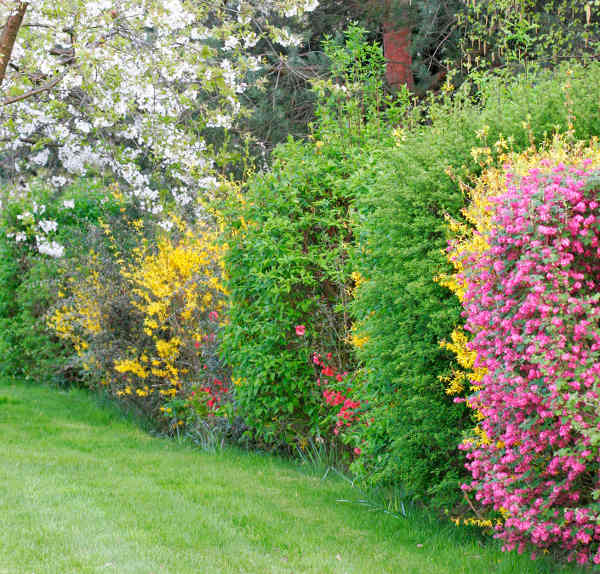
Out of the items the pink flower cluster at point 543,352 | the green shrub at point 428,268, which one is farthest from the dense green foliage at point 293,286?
the pink flower cluster at point 543,352

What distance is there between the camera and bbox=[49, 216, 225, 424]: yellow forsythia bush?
27.4ft

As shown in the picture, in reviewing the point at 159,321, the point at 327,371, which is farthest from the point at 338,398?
the point at 159,321

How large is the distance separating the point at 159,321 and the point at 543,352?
5802 millimetres

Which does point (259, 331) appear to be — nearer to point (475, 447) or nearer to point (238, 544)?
point (238, 544)

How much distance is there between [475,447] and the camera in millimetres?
4270

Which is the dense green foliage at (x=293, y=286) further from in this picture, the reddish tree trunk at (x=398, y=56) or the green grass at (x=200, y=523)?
the reddish tree trunk at (x=398, y=56)

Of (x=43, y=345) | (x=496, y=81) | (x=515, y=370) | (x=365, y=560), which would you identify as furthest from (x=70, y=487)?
(x=43, y=345)

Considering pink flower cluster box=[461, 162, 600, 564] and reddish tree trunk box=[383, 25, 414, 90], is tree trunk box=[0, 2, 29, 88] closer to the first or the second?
reddish tree trunk box=[383, 25, 414, 90]

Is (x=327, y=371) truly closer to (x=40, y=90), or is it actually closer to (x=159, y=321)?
(x=159, y=321)

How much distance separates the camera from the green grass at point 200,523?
428cm

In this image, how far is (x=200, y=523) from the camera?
4980 mm

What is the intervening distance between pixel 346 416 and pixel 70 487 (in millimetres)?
2127

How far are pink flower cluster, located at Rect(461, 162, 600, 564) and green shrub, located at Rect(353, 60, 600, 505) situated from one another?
0.75m

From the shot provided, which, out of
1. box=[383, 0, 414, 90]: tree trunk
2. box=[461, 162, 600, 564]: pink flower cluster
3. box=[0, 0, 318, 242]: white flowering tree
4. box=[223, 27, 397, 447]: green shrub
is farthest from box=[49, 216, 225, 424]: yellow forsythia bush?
box=[461, 162, 600, 564]: pink flower cluster
